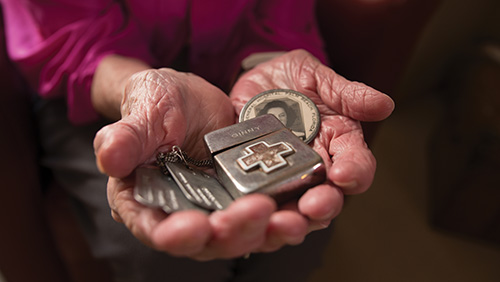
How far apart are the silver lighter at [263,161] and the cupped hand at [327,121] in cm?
3

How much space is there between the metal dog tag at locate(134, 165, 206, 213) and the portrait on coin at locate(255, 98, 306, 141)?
258 millimetres

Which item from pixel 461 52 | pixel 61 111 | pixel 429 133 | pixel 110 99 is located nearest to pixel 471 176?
pixel 429 133

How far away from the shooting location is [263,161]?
0.61m

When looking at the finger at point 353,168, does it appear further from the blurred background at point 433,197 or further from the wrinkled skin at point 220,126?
the blurred background at point 433,197

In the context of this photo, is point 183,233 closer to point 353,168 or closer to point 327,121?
point 353,168

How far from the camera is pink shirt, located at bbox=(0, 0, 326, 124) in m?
0.94

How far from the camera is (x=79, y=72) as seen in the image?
938 mm

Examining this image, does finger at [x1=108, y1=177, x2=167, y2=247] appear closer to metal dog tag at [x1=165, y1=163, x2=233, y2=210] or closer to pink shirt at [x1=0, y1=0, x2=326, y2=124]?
metal dog tag at [x1=165, y1=163, x2=233, y2=210]

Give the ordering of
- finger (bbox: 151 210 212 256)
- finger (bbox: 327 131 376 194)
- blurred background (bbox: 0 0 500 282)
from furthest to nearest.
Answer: blurred background (bbox: 0 0 500 282), finger (bbox: 327 131 376 194), finger (bbox: 151 210 212 256)

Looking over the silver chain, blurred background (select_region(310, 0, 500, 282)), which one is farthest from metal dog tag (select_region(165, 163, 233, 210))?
blurred background (select_region(310, 0, 500, 282))

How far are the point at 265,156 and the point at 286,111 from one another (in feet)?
0.56

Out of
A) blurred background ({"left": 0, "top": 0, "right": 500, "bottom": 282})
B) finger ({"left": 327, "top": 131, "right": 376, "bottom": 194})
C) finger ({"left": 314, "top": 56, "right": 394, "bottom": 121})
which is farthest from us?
blurred background ({"left": 0, "top": 0, "right": 500, "bottom": 282})

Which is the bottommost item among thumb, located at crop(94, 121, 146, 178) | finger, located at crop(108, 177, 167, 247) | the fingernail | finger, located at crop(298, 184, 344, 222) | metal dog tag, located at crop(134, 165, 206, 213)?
finger, located at crop(108, 177, 167, 247)

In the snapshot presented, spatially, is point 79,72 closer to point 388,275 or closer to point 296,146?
point 296,146
